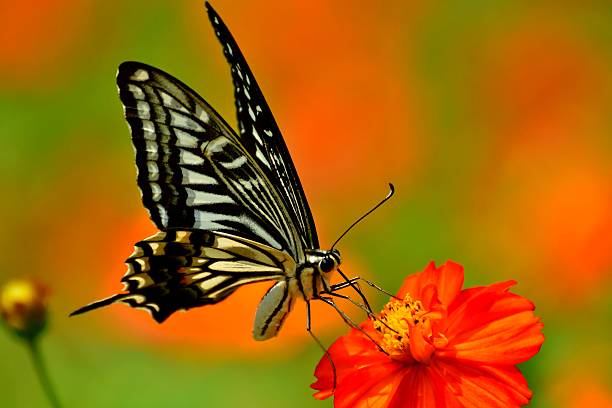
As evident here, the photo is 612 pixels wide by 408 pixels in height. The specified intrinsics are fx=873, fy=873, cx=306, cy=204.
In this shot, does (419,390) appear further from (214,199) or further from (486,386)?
(214,199)

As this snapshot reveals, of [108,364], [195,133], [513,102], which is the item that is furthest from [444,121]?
[195,133]

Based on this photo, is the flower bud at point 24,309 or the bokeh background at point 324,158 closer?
the flower bud at point 24,309

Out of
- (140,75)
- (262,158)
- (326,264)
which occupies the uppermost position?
(140,75)

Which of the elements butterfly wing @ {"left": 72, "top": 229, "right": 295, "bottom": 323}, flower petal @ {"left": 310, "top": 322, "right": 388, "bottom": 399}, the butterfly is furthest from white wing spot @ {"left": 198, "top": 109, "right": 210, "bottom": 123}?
flower petal @ {"left": 310, "top": 322, "right": 388, "bottom": 399}

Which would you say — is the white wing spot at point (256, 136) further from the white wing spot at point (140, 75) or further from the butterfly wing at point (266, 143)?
the white wing spot at point (140, 75)

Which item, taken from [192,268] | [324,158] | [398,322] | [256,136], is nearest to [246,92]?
[256,136]

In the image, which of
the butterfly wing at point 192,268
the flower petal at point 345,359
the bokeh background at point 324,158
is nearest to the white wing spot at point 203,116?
the butterfly wing at point 192,268

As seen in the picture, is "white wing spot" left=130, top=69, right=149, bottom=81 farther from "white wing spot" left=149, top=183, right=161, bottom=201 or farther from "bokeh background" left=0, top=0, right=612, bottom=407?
"bokeh background" left=0, top=0, right=612, bottom=407
